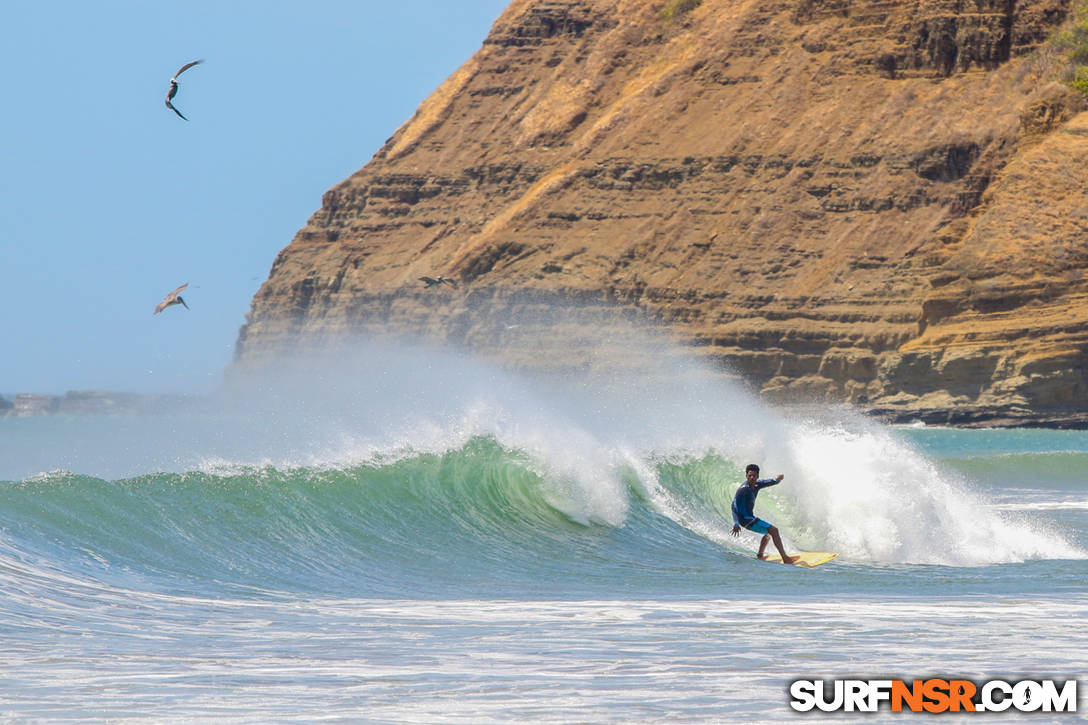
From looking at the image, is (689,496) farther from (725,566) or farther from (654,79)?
(654,79)

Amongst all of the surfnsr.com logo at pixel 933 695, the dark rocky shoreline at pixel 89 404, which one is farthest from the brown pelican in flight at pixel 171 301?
the dark rocky shoreline at pixel 89 404

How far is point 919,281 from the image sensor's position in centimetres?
7600

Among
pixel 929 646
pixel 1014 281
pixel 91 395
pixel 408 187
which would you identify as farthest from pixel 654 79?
pixel 929 646

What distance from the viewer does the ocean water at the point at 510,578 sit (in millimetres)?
8336

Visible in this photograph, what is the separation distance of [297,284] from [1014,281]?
2002 inches

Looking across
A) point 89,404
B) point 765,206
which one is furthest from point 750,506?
point 89,404

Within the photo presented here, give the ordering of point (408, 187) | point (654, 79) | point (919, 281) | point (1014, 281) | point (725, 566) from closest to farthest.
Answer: point (725, 566) → point (1014, 281) → point (919, 281) → point (654, 79) → point (408, 187)

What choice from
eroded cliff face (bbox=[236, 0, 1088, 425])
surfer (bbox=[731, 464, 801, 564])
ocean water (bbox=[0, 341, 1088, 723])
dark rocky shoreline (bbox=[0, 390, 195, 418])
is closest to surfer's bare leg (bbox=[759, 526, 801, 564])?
surfer (bbox=[731, 464, 801, 564])

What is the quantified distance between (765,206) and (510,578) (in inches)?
2843

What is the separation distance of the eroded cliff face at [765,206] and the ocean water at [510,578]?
48.7 m

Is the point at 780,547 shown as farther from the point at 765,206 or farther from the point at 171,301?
the point at 765,206

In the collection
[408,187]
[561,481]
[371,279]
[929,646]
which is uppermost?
[408,187]

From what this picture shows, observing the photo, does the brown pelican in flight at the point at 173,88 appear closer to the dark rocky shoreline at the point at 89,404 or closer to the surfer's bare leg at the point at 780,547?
the surfer's bare leg at the point at 780,547

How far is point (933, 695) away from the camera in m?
8.23
